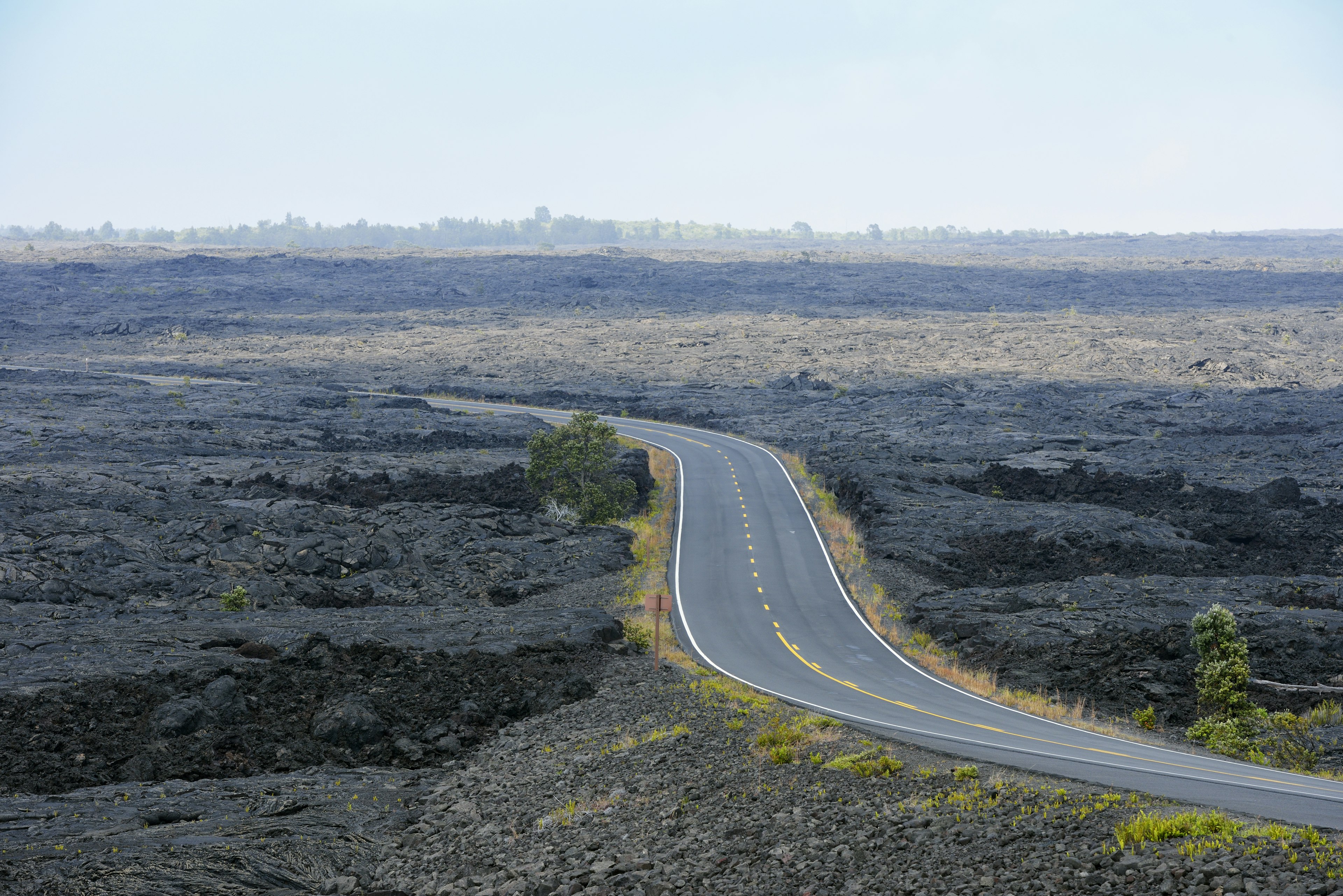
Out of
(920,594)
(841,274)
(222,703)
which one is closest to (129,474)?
(222,703)

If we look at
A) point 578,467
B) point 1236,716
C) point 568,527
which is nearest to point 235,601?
point 568,527

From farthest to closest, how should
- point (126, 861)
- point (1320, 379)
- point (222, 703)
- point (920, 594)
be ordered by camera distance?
point (1320, 379), point (920, 594), point (222, 703), point (126, 861)

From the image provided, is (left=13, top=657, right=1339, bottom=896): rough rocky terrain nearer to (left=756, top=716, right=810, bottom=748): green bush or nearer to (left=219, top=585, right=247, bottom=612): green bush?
(left=756, top=716, right=810, bottom=748): green bush

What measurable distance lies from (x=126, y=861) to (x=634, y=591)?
24.2m

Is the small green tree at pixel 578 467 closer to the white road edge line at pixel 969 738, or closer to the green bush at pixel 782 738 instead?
the white road edge line at pixel 969 738

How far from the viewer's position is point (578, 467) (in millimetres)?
46906

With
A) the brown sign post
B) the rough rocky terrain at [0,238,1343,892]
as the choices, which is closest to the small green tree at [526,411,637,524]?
the rough rocky terrain at [0,238,1343,892]

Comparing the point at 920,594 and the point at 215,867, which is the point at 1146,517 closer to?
the point at 920,594

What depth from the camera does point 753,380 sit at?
101 meters

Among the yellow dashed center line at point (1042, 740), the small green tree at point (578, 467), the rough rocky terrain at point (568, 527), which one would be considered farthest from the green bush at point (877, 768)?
the small green tree at point (578, 467)

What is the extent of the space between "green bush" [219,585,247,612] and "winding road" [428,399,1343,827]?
567 inches

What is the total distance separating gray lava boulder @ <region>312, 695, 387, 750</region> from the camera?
20109mm

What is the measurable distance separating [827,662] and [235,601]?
19.1m

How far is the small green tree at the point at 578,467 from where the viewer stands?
1827 inches
